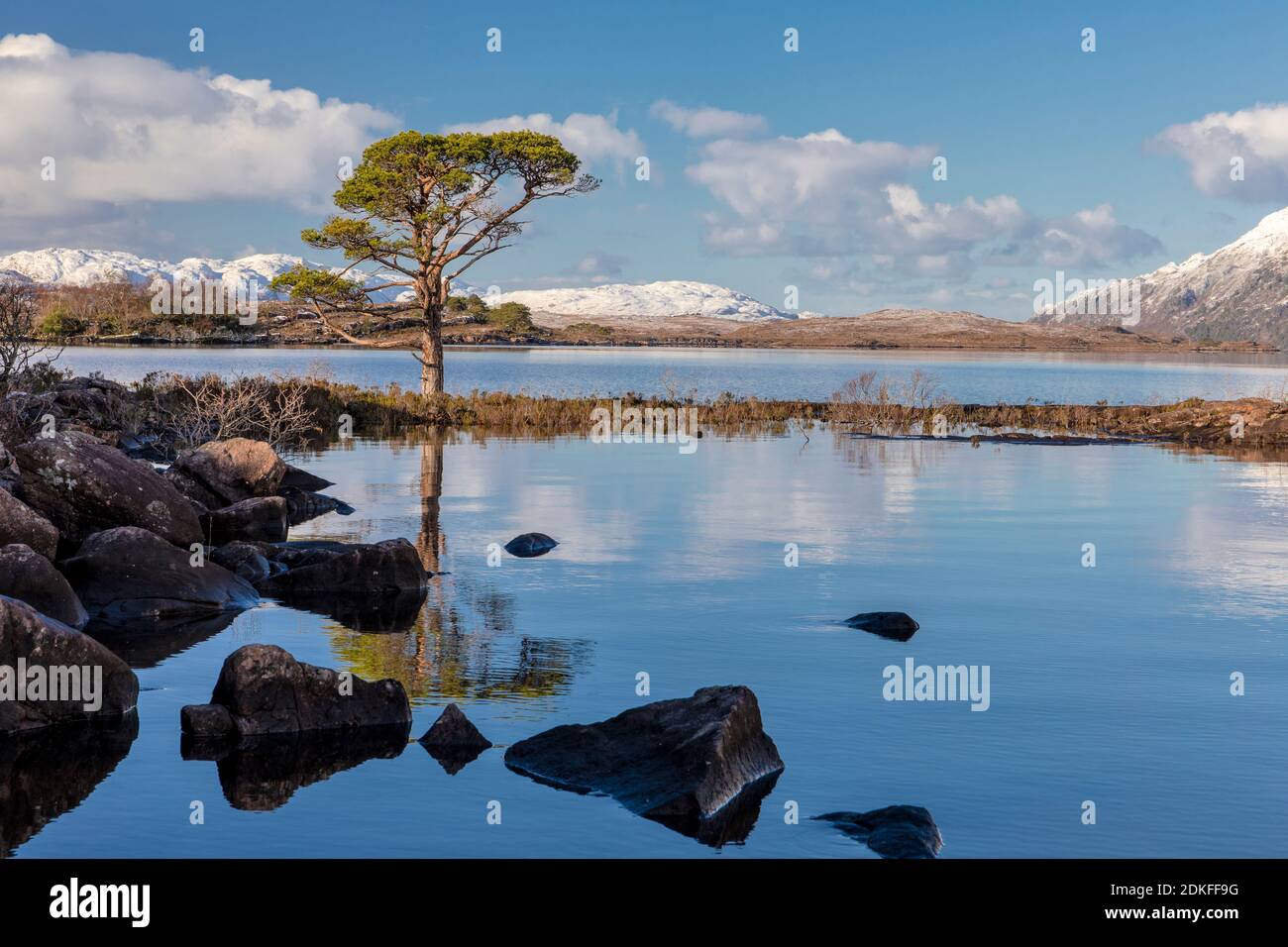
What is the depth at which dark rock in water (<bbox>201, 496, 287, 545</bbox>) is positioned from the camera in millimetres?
22109

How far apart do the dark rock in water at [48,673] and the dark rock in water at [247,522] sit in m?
9.89

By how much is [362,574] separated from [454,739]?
7240 millimetres

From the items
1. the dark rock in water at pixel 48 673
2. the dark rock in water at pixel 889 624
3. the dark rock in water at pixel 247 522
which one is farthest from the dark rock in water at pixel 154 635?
the dark rock in water at pixel 889 624

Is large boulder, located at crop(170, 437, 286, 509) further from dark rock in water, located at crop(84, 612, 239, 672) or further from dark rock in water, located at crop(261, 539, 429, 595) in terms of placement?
dark rock in water, located at crop(84, 612, 239, 672)

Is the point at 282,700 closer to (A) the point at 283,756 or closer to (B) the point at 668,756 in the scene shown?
(A) the point at 283,756

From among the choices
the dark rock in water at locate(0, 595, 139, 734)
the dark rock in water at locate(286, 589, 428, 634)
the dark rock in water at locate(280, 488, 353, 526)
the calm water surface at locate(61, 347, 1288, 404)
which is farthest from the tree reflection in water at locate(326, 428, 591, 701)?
the calm water surface at locate(61, 347, 1288, 404)

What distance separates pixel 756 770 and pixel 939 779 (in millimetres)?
1490

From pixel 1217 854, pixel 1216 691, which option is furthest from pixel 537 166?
pixel 1217 854

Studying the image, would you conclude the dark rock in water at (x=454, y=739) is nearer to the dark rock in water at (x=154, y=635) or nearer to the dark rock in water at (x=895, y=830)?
the dark rock in water at (x=895, y=830)

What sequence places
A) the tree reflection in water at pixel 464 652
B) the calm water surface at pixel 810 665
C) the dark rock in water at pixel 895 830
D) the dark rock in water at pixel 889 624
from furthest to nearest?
the dark rock in water at pixel 889 624 < the tree reflection in water at pixel 464 652 < the calm water surface at pixel 810 665 < the dark rock in water at pixel 895 830

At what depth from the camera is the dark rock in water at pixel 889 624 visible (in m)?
15.7

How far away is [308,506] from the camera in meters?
25.7

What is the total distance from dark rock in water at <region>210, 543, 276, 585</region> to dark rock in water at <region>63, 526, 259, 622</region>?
1207 millimetres
